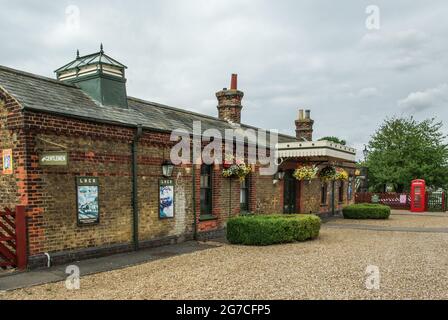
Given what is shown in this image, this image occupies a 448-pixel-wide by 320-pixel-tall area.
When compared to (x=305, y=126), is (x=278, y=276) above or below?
below

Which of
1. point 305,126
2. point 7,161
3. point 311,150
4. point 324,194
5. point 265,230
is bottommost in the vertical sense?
point 265,230

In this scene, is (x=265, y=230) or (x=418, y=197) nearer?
(x=265, y=230)

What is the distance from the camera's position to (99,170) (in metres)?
9.60

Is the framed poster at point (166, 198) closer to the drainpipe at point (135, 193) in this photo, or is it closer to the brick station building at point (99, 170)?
the brick station building at point (99, 170)

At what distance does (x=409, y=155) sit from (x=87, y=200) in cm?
2805

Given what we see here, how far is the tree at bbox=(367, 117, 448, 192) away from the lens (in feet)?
98.5

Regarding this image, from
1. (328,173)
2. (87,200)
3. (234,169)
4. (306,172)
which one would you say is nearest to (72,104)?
(87,200)

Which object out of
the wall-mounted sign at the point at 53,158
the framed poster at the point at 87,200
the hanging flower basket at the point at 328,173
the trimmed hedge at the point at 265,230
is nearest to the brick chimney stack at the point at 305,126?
the hanging flower basket at the point at 328,173

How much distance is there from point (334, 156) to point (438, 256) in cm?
745

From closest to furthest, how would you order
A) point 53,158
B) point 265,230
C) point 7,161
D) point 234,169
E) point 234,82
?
point 53,158, point 7,161, point 265,230, point 234,169, point 234,82

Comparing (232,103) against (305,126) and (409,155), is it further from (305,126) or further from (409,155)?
(409,155)

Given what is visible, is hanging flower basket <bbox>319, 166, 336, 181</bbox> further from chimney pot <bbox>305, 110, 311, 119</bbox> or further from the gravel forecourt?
the gravel forecourt

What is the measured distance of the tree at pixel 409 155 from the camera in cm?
3002

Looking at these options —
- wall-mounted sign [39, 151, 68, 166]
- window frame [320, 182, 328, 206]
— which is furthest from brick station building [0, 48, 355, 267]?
window frame [320, 182, 328, 206]
